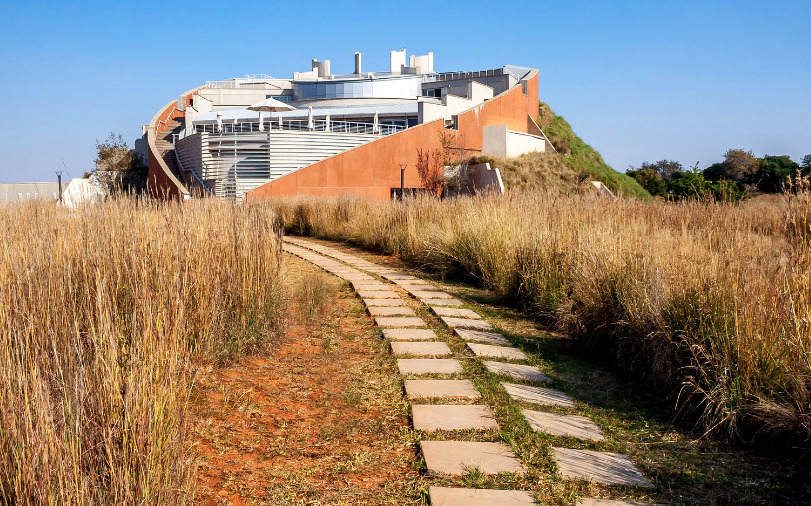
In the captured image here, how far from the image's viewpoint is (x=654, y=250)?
469 cm

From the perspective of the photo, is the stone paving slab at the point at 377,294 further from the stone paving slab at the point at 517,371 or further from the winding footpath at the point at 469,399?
the stone paving slab at the point at 517,371

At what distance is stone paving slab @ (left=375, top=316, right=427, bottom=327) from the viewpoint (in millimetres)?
5184

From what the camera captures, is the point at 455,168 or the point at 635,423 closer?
the point at 635,423

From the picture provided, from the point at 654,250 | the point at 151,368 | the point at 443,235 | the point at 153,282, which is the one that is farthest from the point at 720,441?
the point at 443,235

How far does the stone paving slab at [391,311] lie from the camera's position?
5.59 metres

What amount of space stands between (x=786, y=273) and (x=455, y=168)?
83.2ft

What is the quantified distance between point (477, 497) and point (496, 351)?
221 centimetres

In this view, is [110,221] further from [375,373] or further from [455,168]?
[455,168]

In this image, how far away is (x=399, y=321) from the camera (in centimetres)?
531

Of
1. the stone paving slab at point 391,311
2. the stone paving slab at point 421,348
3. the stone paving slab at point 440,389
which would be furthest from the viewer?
the stone paving slab at point 391,311

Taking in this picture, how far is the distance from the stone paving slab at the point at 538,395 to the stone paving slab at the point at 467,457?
0.71 metres

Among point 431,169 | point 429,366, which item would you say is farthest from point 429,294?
point 431,169

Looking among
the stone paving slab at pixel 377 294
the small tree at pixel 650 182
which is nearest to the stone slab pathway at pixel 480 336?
the stone paving slab at pixel 377 294

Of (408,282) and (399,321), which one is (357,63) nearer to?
(408,282)
